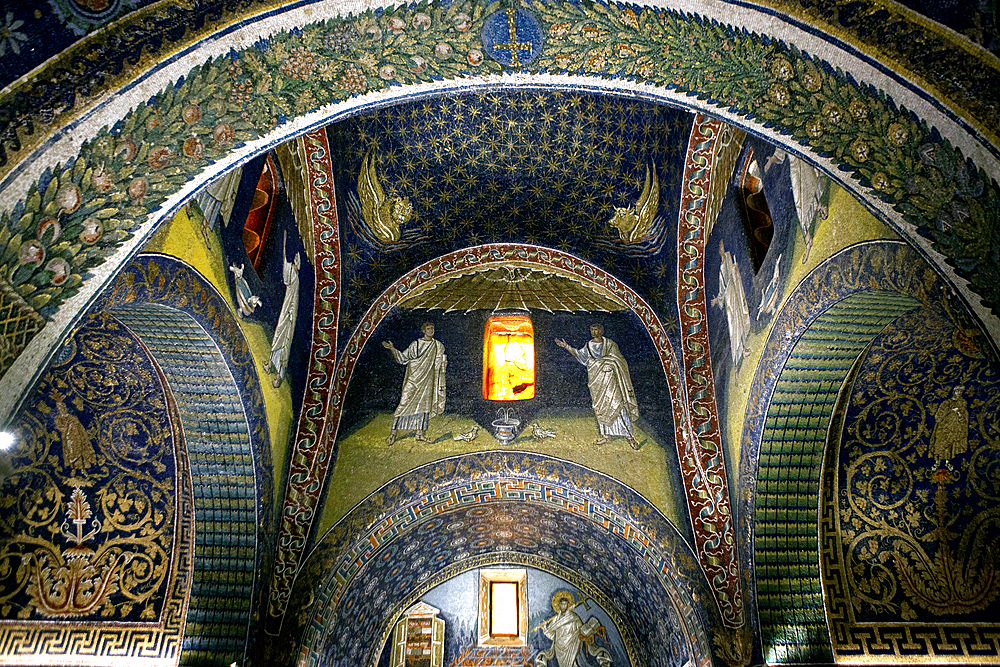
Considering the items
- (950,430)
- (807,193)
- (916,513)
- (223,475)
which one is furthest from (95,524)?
(950,430)

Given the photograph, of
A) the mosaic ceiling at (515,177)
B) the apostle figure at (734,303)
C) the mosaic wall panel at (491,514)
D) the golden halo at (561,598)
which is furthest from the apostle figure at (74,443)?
the apostle figure at (734,303)

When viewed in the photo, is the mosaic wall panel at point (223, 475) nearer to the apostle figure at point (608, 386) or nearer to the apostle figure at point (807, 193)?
the apostle figure at point (608, 386)

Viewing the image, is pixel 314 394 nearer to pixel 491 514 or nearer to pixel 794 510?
pixel 491 514

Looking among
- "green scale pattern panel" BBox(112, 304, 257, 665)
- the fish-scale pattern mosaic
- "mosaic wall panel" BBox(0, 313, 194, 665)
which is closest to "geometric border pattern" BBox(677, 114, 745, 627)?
the fish-scale pattern mosaic

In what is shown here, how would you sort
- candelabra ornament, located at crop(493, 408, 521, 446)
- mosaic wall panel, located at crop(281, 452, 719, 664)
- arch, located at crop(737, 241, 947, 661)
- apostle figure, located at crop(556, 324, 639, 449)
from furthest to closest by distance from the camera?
candelabra ornament, located at crop(493, 408, 521, 446) → apostle figure, located at crop(556, 324, 639, 449) → mosaic wall panel, located at crop(281, 452, 719, 664) → arch, located at crop(737, 241, 947, 661)

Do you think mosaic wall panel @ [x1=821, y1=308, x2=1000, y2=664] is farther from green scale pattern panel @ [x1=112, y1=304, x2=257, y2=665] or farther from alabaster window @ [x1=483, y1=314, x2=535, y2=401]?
green scale pattern panel @ [x1=112, y1=304, x2=257, y2=665]

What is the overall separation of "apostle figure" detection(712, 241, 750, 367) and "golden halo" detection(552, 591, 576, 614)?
512cm

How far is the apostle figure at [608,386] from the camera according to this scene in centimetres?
905

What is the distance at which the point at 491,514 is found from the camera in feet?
32.2

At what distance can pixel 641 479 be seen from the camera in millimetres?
8781

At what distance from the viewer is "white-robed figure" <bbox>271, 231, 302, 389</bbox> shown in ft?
26.7

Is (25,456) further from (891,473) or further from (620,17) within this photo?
(891,473)

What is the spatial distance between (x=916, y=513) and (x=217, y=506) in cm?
723

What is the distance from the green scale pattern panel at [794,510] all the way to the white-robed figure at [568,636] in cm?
382
